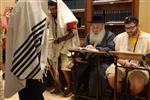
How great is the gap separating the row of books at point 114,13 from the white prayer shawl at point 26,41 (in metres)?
2.45

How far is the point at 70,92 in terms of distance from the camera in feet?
13.9

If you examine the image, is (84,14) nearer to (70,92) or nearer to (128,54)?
(70,92)

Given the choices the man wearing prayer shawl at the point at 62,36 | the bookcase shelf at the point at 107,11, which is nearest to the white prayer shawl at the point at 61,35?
the man wearing prayer shawl at the point at 62,36

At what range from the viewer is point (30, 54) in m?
2.11

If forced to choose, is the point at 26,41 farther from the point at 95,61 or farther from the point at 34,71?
the point at 95,61

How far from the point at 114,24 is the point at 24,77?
2.55 metres

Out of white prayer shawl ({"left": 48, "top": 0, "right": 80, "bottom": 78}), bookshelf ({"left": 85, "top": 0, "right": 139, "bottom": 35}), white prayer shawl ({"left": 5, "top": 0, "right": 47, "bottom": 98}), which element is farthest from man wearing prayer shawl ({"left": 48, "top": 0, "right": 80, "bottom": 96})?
white prayer shawl ({"left": 5, "top": 0, "right": 47, "bottom": 98})

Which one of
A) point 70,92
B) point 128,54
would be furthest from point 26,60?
point 70,92

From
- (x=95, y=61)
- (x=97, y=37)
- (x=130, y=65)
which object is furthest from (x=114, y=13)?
(x=130, y=65)

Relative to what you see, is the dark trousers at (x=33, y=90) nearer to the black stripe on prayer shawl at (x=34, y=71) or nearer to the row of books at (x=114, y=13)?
the black stripe on prayer shawl at (x=34, y=71)

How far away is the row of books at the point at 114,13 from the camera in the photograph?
4359 mm

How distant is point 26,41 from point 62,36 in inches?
81.9

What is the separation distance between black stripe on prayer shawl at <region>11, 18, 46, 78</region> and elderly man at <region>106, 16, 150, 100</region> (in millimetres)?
1491

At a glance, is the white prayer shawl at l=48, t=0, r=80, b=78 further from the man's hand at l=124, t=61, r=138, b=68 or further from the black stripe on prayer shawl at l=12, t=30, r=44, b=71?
the black stripe on prayer shawl at l=12, t=30, r=44, b=71
